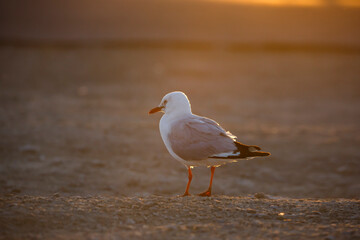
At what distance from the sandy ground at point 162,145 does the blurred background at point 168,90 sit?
0.19ft

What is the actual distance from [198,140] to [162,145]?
196 inches

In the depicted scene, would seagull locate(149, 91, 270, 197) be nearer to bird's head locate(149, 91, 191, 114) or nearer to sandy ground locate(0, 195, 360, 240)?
bird's head locate(149, 91, 191, 114)

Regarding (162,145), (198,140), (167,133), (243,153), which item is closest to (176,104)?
(167,133)

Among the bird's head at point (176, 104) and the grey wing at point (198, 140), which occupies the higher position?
the bird's head at point (176, 104)

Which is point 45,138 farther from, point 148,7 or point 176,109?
point 148,7

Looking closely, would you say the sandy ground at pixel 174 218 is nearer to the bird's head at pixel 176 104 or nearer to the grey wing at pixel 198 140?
the grey wing at pixel 198 140

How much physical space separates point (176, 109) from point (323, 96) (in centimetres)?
1208

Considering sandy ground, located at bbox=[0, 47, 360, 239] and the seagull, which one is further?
the seagull

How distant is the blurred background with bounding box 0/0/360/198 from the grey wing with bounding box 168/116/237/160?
1842 mm

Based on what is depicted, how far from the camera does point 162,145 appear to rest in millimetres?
11477

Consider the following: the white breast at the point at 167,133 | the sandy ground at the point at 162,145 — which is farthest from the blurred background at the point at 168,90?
the white breast at the point at 167,133

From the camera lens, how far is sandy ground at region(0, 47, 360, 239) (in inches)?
222

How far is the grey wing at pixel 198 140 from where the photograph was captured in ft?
21.3

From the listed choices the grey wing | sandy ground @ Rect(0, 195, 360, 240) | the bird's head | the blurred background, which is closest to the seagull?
the grey wing
